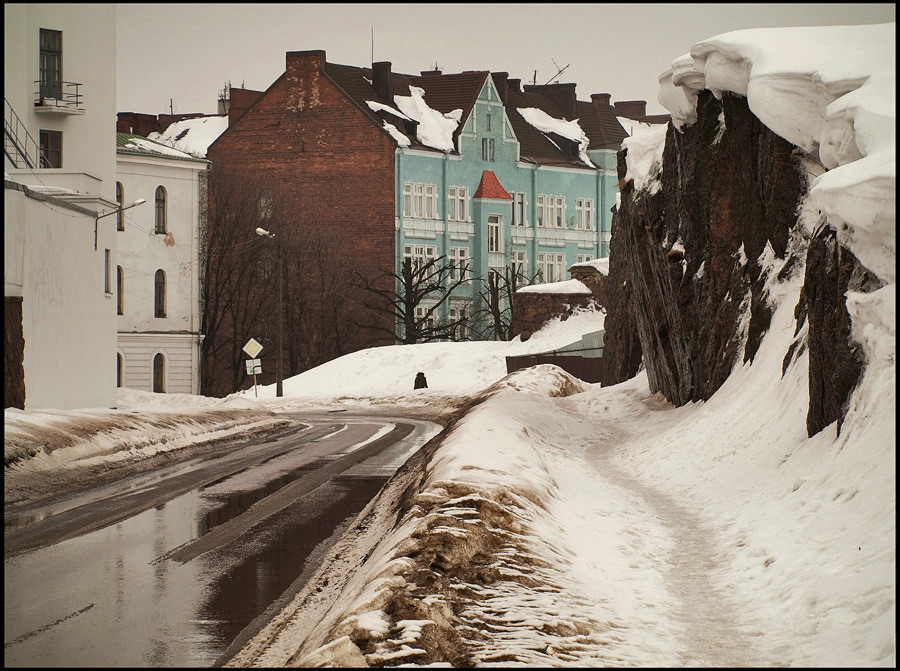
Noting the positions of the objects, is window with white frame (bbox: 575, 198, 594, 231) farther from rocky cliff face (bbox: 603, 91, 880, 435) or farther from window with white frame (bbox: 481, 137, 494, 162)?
rocky cliff face (bbox: 603, 91, 880, 435)

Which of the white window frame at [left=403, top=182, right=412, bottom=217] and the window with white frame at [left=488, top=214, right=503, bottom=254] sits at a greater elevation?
the white window frame at [left=403, top=182, right=412, bottom=217]

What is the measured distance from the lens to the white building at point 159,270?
164 feet

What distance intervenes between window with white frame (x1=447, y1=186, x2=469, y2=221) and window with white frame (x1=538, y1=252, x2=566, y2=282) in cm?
603

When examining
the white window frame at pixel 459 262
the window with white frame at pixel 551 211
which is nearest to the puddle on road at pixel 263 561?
the white window frame at pixel 459 262

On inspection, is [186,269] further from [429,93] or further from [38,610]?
[38,610]

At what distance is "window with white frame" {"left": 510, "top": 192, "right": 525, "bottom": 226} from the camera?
65.8 m

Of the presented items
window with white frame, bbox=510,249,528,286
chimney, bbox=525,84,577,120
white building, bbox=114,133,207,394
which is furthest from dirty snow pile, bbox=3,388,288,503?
chimney, bbox=525,84,577,120

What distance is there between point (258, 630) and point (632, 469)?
21.7 feet

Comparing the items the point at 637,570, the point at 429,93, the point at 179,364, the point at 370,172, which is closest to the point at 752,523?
the point at 637,570

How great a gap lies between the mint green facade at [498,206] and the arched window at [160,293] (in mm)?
14016

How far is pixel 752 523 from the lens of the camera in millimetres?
7828

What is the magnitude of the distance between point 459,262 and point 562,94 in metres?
17.8

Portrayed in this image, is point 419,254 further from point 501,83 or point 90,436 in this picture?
point 90,436

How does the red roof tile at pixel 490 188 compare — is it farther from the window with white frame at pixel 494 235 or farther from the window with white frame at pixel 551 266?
the window with white frame at pixel 551 266
